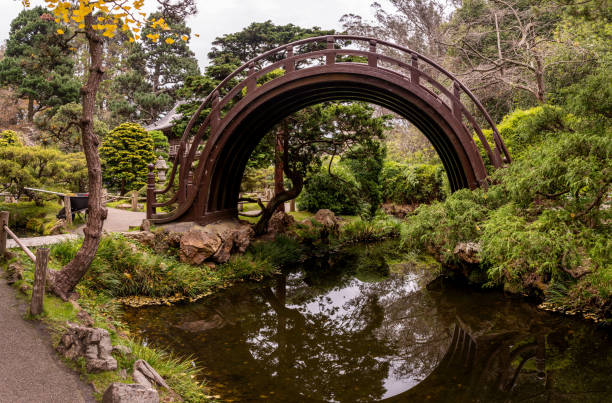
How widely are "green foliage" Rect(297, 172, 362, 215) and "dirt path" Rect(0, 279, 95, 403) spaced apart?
1105 centimetres

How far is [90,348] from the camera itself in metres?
3.94

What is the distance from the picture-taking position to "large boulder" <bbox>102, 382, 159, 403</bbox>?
3.16 m

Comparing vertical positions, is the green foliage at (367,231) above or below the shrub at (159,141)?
below

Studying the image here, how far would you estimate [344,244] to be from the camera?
1344cm

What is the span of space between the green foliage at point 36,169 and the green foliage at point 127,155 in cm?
509

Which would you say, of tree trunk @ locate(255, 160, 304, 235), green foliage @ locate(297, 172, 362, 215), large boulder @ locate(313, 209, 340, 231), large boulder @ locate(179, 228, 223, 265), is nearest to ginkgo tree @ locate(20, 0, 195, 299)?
large boulder @ locate(179, 228, 223, 265)

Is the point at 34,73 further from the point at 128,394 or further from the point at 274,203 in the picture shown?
the point at 128,394

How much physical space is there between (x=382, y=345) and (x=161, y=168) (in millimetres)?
15527

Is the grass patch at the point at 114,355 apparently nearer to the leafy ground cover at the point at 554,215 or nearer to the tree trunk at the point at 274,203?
the leafy ground cover at the point at 554,215

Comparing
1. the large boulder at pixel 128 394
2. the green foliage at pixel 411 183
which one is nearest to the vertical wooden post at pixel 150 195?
the large boulder at pixel 128 394

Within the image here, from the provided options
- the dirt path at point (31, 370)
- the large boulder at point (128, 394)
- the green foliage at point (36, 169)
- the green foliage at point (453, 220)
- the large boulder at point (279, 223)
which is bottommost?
the dirt path at point (31, 370)

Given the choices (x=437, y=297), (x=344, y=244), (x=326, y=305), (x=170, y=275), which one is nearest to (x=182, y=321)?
(x=170, y=275)

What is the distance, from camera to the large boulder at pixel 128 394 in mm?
3160

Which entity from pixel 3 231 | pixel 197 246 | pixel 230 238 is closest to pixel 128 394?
pixel 3 231
